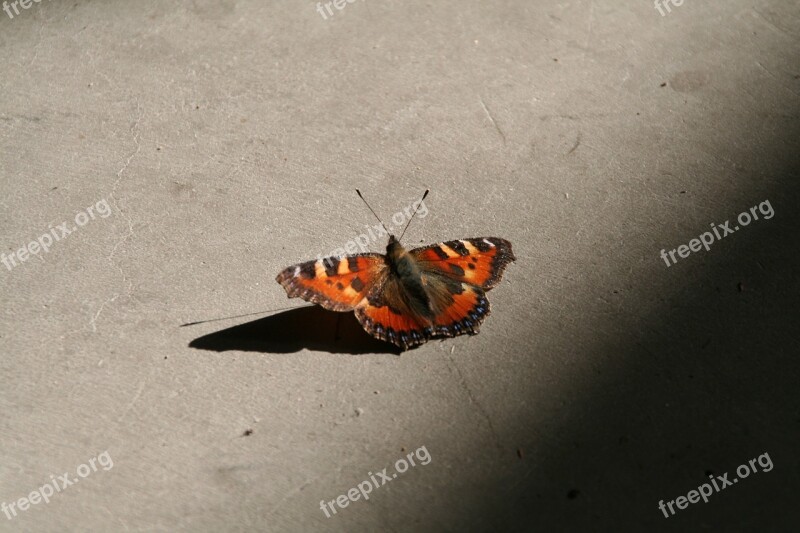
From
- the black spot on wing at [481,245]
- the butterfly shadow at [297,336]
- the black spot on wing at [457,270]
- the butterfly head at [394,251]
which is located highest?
the butterfly head at [394,251]

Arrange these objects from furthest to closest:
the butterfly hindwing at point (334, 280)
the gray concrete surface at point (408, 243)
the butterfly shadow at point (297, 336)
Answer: the butterfly shadow at point (297, 336) < the butterfly hindwing at point (334, 280) < the gray concrete surface at point (408, 243)

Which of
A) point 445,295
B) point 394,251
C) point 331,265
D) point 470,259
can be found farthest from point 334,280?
point 470,259

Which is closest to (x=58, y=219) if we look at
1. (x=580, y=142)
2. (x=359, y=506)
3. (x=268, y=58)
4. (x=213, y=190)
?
(x=213, y=190)

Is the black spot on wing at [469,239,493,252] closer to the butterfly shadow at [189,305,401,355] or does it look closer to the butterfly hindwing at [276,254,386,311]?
the butterfly hindwing at [276,254,386,311]

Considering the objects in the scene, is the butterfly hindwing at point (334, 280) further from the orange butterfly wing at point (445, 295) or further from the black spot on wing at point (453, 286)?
the black spot on wing at point (453, 286)

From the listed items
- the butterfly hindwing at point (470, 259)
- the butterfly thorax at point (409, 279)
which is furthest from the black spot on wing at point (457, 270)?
the butterfly thorax at point (409, 279)

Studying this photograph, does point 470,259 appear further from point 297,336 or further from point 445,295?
point 297,336

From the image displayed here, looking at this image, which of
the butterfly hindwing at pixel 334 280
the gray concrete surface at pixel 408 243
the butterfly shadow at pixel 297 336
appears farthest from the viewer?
the butterfly shadow at pixel 297 336
